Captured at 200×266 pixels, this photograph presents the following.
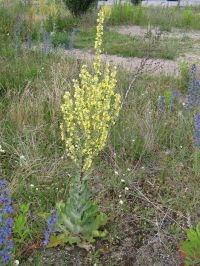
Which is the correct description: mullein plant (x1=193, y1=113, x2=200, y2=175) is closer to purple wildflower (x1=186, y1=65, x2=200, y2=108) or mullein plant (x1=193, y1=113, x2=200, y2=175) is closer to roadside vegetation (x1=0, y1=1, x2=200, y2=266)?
roadside vegetation (x1=0, y1=1, x2=200, y2=266)

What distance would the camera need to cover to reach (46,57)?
5719 millimetres

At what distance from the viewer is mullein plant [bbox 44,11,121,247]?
2.67 metres

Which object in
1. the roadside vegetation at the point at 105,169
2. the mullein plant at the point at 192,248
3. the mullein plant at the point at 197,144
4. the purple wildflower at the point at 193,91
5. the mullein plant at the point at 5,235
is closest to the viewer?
the mullein plant at the point at 5,235

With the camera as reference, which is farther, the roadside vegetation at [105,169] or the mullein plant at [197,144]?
the mullein plant at [197,144]

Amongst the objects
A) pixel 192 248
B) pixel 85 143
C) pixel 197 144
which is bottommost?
pixel 192 248

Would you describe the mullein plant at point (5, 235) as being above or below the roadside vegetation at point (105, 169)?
above

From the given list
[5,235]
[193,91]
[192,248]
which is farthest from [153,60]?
[5,235]

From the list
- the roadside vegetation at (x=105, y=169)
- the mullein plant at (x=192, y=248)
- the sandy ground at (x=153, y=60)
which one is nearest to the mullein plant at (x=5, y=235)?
the roadside vegetation at (x=105, y=169)

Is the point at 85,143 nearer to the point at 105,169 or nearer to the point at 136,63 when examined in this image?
the point at 105,169

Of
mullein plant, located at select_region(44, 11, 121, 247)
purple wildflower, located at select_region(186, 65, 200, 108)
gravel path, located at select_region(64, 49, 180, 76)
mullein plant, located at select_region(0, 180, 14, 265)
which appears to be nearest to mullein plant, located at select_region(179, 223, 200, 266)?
mullein plant, located at select_region(44, 11, 121, 247)

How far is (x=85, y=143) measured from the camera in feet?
8.93

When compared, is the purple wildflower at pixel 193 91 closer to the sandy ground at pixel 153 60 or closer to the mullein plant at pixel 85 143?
the sandy ground at pixel 153 60

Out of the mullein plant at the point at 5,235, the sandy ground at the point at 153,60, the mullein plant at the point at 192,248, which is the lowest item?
the sandy ground at the point at 153,60

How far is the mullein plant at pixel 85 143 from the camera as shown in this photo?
2.67m
